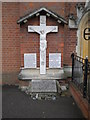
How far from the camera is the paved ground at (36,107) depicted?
5359 mm

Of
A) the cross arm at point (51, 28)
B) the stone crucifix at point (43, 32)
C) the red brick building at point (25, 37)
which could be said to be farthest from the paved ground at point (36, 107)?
the cross arm at point (51, 28)

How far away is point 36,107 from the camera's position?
5941 mm

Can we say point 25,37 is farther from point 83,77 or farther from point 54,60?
point 83,77

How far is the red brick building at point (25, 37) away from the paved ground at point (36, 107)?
61.3 inches

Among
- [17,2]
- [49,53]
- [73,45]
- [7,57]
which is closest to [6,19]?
[17,2]

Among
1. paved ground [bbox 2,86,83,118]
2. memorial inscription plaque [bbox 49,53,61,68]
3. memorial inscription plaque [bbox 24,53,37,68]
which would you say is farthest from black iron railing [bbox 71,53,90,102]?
memorial inscription plaque [bbox 24,53,37,68]

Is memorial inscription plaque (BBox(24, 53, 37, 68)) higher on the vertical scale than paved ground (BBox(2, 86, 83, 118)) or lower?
higher

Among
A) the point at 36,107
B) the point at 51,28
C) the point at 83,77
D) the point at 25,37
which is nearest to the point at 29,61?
the point at 25,37

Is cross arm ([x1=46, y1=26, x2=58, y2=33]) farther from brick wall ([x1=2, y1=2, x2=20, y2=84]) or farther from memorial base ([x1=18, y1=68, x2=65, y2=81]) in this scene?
memorial base ([x1=18, y1=68, x2=65, y2=81])

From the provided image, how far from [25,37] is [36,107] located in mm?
2918

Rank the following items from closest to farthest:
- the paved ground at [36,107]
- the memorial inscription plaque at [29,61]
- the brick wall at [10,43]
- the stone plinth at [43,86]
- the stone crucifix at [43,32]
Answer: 1. the paved ground at [36,107]
2. the stone plinth at [43,86]
3. the stone crucifix at [43,32]
4. the memorial inscription plaque at [29,61]
5. the brick wall at [10,43]

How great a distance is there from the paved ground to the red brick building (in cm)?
156

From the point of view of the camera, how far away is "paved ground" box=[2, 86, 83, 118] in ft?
17.6

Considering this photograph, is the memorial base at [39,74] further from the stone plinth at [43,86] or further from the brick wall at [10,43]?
the brick wall at [10,43]
